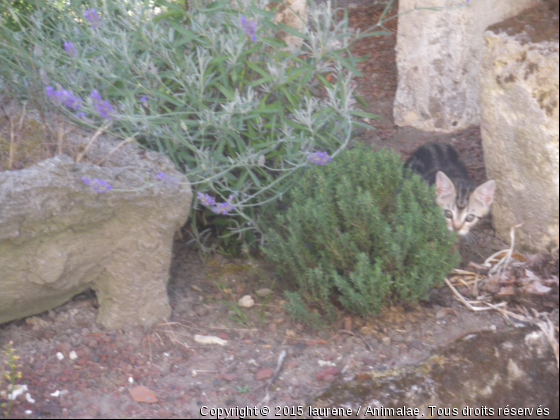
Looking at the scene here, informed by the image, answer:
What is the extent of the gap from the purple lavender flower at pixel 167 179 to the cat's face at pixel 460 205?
1.80 metres

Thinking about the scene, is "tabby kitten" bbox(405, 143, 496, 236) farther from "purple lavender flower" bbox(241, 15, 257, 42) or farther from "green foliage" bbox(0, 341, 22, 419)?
"green foliage" bbox(0, 341, 22, 419)

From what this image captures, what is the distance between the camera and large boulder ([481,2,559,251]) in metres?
3.97

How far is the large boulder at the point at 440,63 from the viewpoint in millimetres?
5633

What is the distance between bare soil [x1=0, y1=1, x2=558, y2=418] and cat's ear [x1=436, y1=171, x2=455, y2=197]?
0.40 m

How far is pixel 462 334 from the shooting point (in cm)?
387

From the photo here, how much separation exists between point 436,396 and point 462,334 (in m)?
0.49

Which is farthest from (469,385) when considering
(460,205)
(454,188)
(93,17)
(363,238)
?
(93,17)

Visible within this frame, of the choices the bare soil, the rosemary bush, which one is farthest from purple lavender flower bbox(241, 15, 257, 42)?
the bare soil

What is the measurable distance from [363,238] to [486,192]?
105cm

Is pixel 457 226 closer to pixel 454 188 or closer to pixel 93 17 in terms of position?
pixel 454 188

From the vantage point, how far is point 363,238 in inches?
155

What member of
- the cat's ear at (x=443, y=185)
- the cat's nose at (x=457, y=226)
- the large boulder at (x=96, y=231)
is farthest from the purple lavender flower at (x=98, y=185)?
the cat's nose at (x=457, y=226)

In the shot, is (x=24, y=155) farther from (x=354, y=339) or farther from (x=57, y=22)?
(x=354, y=339)

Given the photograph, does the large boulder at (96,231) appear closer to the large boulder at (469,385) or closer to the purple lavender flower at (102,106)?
the purple lavender flower at (102,106)
